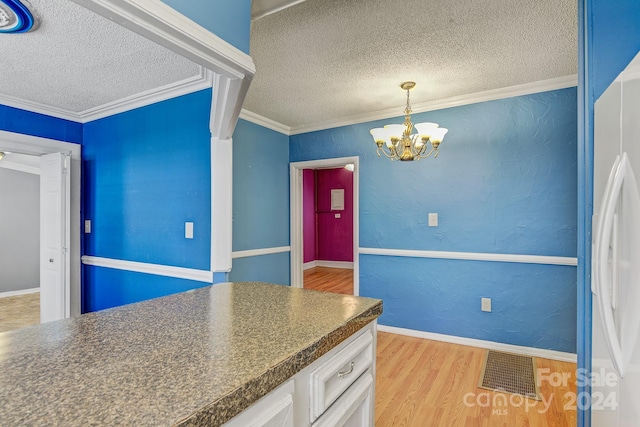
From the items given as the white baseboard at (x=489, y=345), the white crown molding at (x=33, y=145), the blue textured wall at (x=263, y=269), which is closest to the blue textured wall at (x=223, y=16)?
the blue textured wall at (x=263, y=269)

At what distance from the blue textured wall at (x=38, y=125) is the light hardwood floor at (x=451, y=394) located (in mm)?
3765

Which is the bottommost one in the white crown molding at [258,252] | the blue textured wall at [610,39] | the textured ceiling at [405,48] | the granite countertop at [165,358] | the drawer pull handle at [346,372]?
the drawer pull handle at [346,372]

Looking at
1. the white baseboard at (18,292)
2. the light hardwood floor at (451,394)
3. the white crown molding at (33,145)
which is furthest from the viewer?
the white baseboard at (18,292)

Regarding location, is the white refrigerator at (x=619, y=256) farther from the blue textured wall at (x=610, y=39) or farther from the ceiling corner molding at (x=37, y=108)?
the ceiling corner molding at (x=37, y=108)

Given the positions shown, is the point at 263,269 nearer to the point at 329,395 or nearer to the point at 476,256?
the point at 476,256

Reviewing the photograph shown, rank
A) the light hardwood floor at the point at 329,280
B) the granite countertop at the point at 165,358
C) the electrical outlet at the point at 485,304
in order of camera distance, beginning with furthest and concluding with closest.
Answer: the light hardwood floor at the point at 329,280 → the electrical outlet at the point at 485,304 → the granite countertop at the point at 165,358

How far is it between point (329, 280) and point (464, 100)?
151 inches

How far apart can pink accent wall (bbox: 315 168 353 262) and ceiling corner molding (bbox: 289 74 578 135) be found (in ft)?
10.2

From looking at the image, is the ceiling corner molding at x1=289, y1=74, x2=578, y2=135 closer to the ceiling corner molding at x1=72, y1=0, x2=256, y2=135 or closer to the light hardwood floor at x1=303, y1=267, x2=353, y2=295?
the ceiling corner molding at x1=72, y1=0, x2=256, y2=135

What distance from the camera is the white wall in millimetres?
4918

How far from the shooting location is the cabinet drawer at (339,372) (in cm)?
85

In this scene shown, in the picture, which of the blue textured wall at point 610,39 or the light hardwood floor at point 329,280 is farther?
the light hardwood floor at point 329,280

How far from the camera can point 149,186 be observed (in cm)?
275

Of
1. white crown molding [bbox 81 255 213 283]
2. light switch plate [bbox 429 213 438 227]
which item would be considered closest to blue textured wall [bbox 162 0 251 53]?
white crown molding [bbox 81 255 213 283]
